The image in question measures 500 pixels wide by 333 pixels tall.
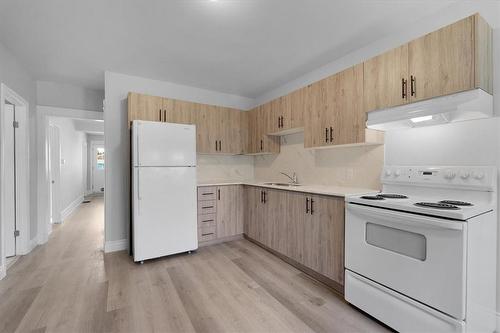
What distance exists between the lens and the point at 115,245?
325 cm

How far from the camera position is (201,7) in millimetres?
1921

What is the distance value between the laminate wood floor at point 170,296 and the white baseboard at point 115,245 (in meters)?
0.13

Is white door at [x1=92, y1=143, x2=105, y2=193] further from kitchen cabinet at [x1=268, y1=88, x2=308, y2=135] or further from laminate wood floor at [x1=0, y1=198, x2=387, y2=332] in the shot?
kitchen cabinet at [x1=268, y1=88, x2=308, y2=135]

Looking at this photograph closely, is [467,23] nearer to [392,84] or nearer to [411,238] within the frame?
[392,84]

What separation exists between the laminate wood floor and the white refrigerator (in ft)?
0.85

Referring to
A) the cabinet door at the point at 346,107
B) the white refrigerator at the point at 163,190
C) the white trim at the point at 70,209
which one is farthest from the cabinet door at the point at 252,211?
the white trim at the point at 70,209

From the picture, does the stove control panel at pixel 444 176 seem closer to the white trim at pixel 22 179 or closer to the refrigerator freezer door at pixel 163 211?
the refrigerator freezer door at pixel 163 211

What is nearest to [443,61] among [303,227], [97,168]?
[303,227]

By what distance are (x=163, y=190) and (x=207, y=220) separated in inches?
32.6

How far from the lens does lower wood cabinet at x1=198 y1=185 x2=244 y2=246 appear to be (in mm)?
3340

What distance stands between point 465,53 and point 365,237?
1476 millimetres

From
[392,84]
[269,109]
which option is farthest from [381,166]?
[269,109]

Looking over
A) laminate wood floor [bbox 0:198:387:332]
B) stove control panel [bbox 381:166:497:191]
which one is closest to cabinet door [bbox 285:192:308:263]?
laminate wood floor [bbox 0:198:387:332]

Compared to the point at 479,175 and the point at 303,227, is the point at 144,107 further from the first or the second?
the point at 479,175
